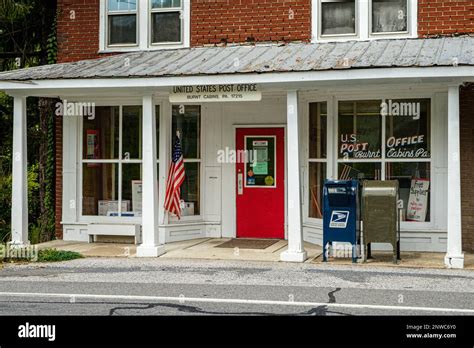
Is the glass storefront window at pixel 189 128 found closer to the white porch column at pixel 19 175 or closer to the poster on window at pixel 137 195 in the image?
the poster on window at pixel 137 195

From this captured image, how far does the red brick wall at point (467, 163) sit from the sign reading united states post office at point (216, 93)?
3.86 m

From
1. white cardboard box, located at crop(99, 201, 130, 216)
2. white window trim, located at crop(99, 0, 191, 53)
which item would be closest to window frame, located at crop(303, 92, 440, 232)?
white window trim, located at crop(99, 0, 191, 53)

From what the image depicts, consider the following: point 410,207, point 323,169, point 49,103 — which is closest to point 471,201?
point 410,207

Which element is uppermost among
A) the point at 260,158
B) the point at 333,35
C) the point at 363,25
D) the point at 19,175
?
the point at 363,25

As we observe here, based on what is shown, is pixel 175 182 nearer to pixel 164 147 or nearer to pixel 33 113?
pixel 164 147

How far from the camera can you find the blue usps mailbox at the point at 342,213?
12727mm

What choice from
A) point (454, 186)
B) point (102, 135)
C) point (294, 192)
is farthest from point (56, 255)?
point (454, 186)

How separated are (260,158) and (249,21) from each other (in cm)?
273

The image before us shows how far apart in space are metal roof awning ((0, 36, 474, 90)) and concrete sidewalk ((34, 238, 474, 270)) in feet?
9.91

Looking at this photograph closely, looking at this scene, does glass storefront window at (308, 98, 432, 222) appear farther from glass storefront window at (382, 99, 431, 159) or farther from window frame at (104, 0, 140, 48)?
window frame at (104, 0, 140, 48)

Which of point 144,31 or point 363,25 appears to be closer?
point 363,25

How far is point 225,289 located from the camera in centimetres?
1037

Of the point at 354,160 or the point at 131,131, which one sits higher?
the point at 131,131

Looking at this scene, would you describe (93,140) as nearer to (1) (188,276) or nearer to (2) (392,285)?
(1) (188,276)
